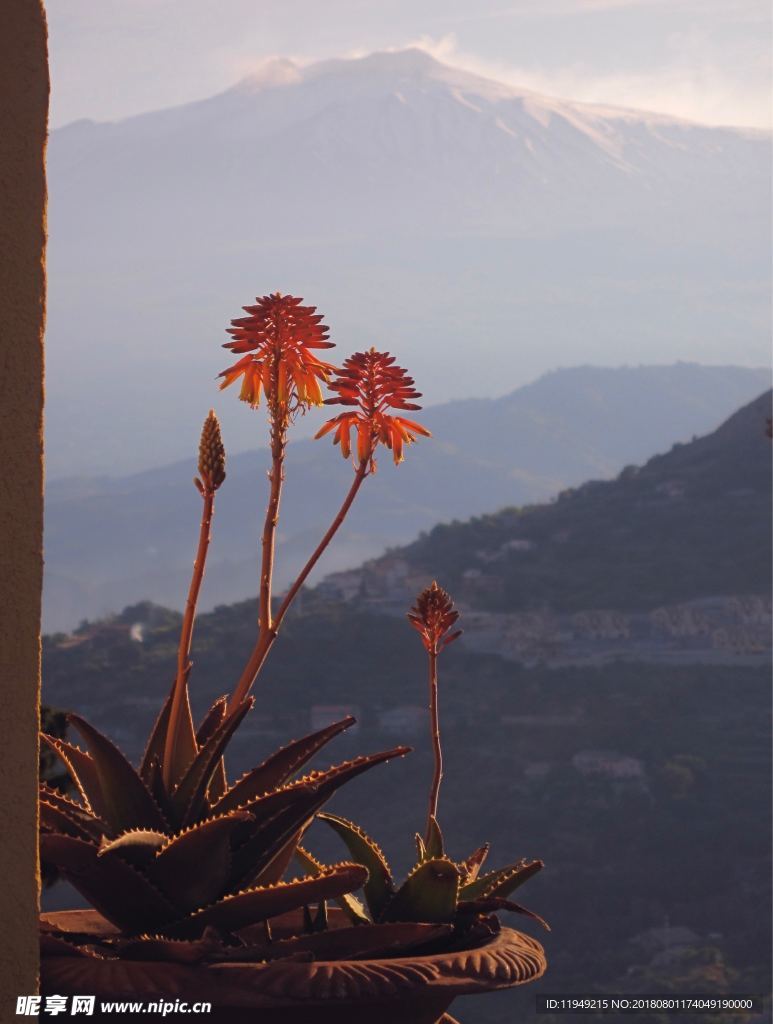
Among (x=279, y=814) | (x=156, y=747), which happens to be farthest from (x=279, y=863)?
(x=156, y=747)

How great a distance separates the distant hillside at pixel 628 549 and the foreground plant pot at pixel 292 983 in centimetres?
5032

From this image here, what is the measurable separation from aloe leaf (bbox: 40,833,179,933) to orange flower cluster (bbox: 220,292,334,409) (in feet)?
1.70

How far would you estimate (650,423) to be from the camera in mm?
123438

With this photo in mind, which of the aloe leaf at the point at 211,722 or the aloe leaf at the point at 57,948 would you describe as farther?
the aloe leaf at the point at 211,722

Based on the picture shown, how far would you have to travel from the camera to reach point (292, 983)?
4.05ft

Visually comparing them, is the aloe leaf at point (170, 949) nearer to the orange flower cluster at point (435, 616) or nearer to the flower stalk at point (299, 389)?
the flower stalk at point (299, 389)

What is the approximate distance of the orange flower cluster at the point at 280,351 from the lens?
5.28ft

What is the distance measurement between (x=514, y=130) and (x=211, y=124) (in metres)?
38.0

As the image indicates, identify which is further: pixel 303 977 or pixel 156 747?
pixel 156 747

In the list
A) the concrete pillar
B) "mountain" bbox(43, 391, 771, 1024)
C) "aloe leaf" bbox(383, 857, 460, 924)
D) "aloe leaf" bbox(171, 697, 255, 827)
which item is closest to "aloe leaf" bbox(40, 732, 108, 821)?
"aloe leaf" bbox(171, 697, 255, 827)

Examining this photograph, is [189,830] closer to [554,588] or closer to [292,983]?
[292,983]

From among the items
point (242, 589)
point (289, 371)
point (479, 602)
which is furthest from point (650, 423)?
point (289, 371)

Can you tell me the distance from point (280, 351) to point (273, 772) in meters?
0.44

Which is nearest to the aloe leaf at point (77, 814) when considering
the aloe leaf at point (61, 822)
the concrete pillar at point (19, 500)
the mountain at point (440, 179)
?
the aloe leaf at point (61, 822)
